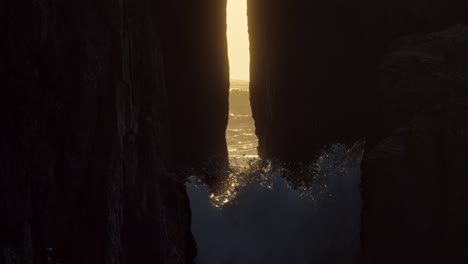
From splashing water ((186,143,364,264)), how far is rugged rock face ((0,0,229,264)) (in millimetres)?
3272

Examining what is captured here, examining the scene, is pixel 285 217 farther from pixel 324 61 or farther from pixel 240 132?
pixel 240 132

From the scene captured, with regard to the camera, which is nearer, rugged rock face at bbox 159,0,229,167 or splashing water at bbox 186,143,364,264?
splashing water at bbox 186,143,364,264

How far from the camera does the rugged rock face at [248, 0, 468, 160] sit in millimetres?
20750

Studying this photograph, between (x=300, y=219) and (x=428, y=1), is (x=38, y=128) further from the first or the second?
(x=428, y=1)

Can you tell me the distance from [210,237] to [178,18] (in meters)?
7.70

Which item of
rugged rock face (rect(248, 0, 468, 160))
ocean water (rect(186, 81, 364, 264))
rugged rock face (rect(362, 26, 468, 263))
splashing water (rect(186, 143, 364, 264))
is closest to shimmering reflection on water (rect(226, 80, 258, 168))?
rugged rock face (rect(248, 0, 468, 160))

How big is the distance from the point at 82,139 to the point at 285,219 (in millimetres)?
→ 9532

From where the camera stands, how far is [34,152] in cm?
1003

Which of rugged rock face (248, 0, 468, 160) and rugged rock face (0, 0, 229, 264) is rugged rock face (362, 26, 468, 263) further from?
rugged rock face (0, 0, 229, 264)

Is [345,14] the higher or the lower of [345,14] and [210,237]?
the higher

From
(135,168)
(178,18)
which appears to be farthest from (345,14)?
(135,168)

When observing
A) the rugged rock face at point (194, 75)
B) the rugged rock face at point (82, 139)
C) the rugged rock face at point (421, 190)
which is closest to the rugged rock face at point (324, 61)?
the rugged rock face at point (194, 75)

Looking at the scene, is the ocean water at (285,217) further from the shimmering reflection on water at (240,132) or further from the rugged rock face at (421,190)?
the shimmering reflection on water at (240,132)

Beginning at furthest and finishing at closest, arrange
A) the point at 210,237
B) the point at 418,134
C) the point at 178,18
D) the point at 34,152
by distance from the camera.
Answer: the point at 178,18
the point at 210,237
the point at 418,134
the point at 34,152
